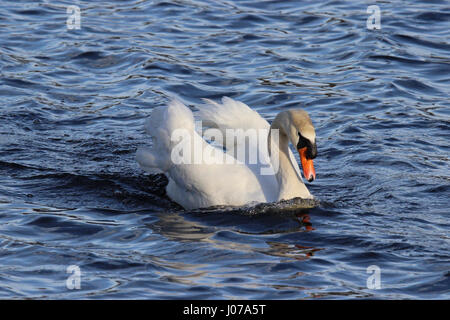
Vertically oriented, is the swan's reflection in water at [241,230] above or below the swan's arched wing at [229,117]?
below

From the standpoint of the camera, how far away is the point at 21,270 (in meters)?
7.05

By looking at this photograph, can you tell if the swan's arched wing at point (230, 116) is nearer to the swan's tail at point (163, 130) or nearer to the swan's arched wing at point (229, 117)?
the swan's arched wing at point (229, 117)

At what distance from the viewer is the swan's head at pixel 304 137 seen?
26.5 ft

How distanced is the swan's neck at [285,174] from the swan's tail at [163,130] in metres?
0.94

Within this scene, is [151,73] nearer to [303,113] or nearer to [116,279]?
[303,113]

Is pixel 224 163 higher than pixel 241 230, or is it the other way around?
pixel 224 163

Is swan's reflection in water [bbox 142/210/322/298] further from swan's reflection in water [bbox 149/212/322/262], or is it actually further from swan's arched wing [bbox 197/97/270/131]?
swan's arched wing [bbox 197/97/270/131]

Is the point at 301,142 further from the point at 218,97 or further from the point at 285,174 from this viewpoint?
the point at 218,97

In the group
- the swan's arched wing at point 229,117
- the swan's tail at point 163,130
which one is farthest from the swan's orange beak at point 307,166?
the swan's arched wing at point 229,117

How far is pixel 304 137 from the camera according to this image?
26.6 feet

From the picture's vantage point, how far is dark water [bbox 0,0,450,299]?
705 centimetres

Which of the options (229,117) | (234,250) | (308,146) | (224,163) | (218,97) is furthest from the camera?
(218,97)

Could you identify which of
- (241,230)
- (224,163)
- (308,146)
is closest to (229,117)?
(224,163)

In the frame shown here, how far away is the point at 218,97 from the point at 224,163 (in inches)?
150
